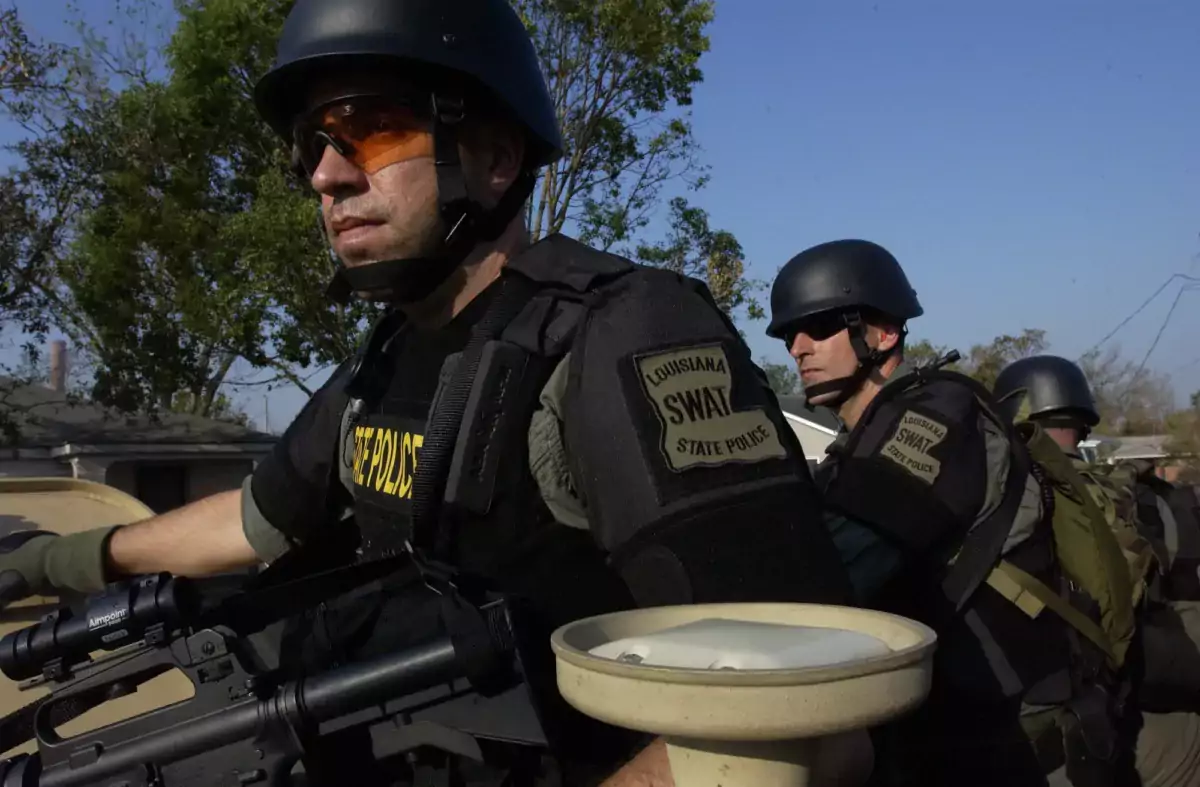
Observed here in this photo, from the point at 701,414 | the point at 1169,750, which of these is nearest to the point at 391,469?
the point at 701,414

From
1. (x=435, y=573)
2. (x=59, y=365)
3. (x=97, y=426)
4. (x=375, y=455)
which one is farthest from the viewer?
(x=59, y=365)

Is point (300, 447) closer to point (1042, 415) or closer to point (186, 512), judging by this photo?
point (186, 512)

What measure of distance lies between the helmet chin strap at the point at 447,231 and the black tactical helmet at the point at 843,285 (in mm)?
2049

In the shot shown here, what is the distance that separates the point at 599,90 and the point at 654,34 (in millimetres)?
1130

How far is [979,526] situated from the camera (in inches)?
111

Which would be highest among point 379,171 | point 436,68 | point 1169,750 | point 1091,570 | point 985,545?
point 436,68

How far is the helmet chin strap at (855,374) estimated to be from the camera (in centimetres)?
371

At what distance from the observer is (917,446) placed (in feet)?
9.12

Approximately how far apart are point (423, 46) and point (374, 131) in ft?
0.60

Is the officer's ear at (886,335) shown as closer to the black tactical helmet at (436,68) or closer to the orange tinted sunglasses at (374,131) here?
the black tactical helmet at (436,68)

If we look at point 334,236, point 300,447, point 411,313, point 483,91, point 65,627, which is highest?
point 483,91

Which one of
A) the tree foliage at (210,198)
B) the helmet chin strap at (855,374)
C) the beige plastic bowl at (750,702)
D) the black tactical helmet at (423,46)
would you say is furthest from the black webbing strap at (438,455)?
the tree foliage at (210,198)

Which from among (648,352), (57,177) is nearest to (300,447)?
(648,352)

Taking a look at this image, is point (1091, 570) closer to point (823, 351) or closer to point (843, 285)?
point (823, 351)
